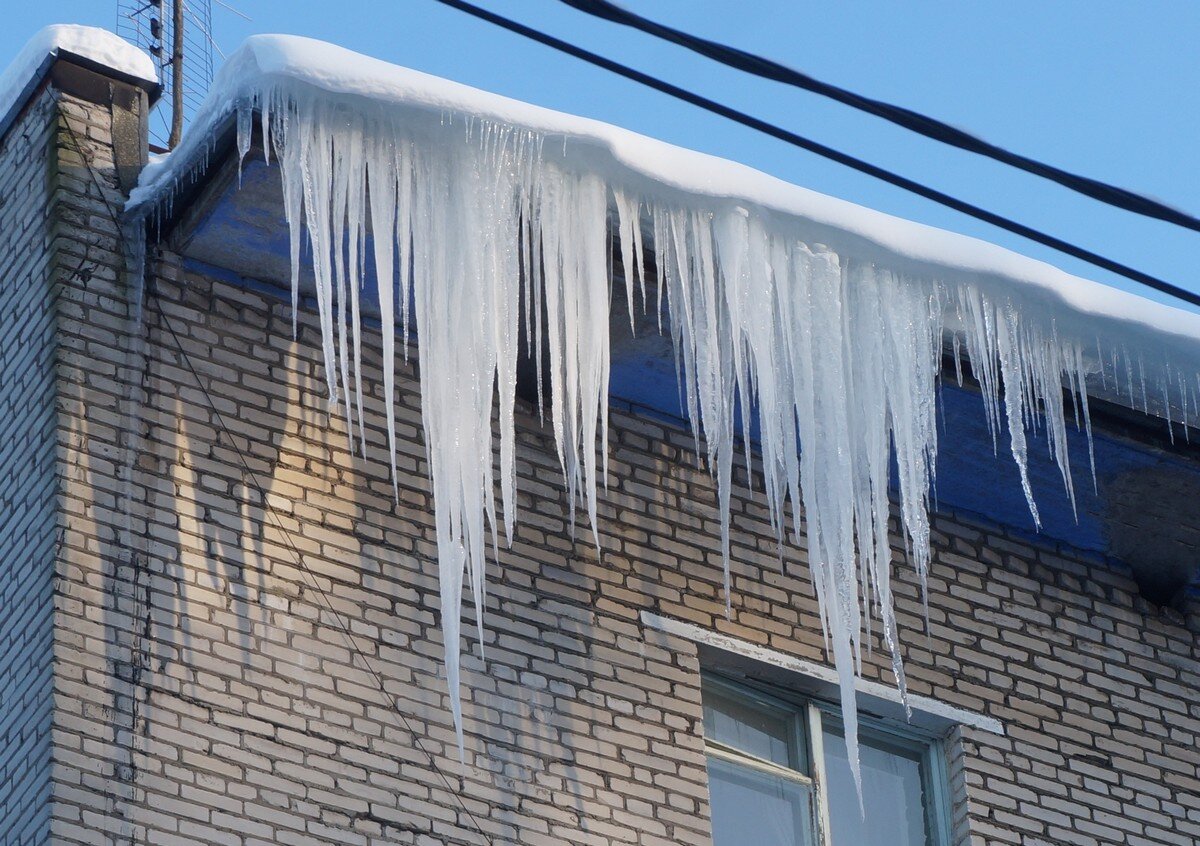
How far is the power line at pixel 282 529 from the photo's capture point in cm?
700

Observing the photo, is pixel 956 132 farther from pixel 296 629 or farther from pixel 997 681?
pixel 997 681

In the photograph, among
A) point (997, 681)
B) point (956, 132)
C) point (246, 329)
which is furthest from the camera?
point (997, 681)

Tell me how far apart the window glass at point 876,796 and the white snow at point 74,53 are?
3.09 m

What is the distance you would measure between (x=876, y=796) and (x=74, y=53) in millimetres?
3478

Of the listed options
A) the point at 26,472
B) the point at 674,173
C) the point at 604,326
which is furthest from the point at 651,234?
the point at 26,472

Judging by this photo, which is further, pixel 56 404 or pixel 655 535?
pixel 655 535

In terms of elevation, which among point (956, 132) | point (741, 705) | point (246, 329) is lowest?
point (956, 132)

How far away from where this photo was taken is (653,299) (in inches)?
298

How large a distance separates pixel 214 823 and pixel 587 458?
157cm

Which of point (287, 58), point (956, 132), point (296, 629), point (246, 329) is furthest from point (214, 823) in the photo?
point (956, 132)

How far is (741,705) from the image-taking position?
793cm

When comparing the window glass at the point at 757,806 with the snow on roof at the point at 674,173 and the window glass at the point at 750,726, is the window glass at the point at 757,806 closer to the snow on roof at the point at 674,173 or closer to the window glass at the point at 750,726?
the window glass at the point at 750,726

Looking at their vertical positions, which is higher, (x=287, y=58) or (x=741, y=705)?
(x=287, y=58)

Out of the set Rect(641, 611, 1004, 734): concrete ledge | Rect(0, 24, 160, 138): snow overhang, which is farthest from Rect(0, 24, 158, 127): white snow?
Rect(641, 611, 1004, 734): concrete ledge
